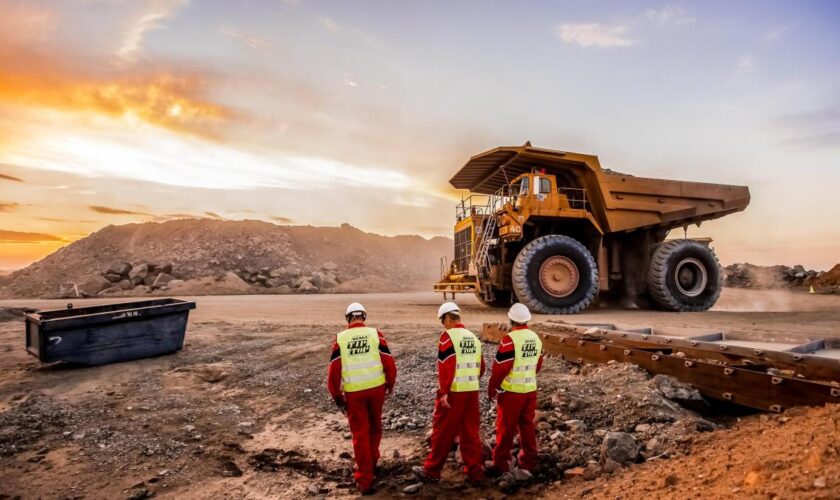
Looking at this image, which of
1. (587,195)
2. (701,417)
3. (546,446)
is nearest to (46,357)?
(546,446)

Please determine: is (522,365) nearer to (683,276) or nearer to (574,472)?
(574,472)

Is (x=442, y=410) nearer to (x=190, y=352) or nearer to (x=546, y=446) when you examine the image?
(x=546, y=446)

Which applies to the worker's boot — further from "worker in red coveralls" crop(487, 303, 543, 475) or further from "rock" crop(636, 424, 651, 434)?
"rock" crop(636, 424, 651, 434)

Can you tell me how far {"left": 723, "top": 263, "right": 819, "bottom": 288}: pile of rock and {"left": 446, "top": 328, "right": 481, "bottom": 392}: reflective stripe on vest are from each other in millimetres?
29779

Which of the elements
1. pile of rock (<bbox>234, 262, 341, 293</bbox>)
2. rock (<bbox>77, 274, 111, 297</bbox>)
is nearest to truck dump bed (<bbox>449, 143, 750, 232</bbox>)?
pile of rock (<bbox>234, 262, 341, 293</bbox>)

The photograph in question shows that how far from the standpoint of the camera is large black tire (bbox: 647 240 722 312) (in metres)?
13.9

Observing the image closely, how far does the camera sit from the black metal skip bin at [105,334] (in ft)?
22.5

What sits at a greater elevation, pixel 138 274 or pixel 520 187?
pixel 520 187

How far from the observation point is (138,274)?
28781 mm

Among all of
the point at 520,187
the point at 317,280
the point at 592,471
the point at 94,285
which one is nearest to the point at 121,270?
the point at 94,285

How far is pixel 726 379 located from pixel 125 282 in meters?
30.6

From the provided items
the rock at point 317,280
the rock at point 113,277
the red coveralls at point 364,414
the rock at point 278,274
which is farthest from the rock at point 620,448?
the rock at point 113,277

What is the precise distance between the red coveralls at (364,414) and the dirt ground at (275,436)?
0.19m

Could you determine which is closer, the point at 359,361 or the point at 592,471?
the point at 592,471
